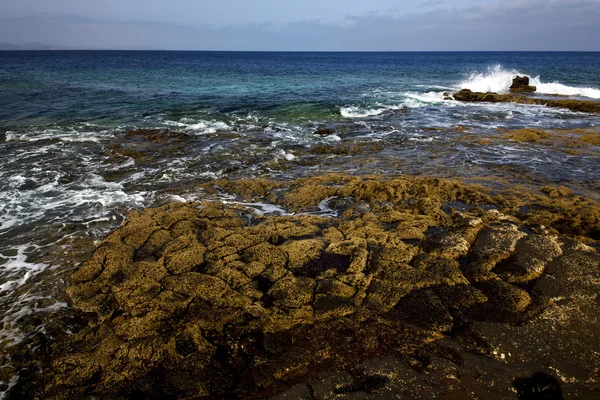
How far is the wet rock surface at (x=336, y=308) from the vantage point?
4.72m

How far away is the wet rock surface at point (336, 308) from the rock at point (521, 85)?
106ft

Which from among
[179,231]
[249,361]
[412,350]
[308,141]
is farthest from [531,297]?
[308,141]

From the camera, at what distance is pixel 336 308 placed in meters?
5.93

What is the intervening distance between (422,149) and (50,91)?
34666 mm

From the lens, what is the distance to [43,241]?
8539mm

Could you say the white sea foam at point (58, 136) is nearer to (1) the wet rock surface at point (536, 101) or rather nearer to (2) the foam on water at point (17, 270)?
(2) the foam on water at point (17, 270)

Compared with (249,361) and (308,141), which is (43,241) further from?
(308,141)

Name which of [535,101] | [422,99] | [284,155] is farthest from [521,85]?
[284,155]

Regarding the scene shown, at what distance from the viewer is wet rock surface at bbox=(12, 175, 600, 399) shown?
472 cm

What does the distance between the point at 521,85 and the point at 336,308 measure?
4043cm

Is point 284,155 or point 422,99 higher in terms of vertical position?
point 422,99

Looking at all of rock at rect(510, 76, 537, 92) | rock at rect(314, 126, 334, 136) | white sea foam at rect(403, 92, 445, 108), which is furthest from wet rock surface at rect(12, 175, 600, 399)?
rock at rect(510, 76, 537, 92)

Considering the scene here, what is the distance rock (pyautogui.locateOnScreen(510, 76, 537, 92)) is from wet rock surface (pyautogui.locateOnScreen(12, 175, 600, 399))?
106 feet

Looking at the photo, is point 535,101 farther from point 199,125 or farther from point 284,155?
point 199,125
